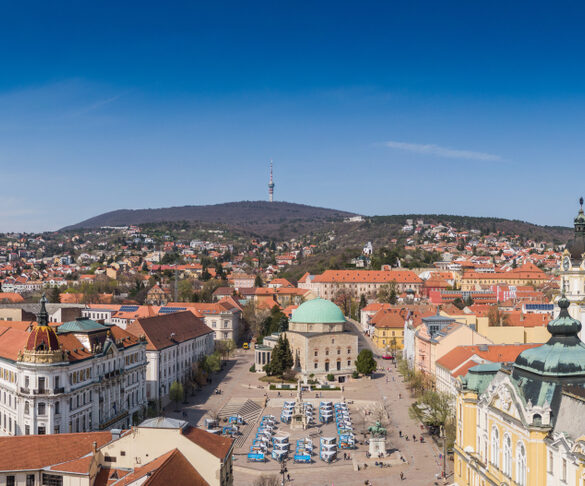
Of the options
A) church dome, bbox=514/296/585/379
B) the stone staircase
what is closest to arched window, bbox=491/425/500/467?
church dome, bbox=514/296/585/379

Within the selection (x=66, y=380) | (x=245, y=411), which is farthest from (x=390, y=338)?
(x=66, y=380)

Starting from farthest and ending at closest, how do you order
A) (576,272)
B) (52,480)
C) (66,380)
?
(576,272) < (66,380) < (52,480)

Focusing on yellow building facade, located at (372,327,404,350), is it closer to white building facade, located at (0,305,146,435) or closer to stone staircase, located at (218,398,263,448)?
stone staircase, located at (218,398,263,448)

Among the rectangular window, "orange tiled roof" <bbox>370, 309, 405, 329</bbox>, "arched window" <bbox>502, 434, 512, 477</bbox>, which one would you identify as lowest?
"orange tiled roof" <bbox>370, 309, 405, 329</bbox>

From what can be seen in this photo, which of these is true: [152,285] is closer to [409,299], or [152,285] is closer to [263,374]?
[409,299]

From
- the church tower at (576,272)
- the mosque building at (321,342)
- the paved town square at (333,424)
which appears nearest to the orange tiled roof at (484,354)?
the paved town square at (333,424)

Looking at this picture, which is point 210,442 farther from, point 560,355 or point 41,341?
point 41,341
